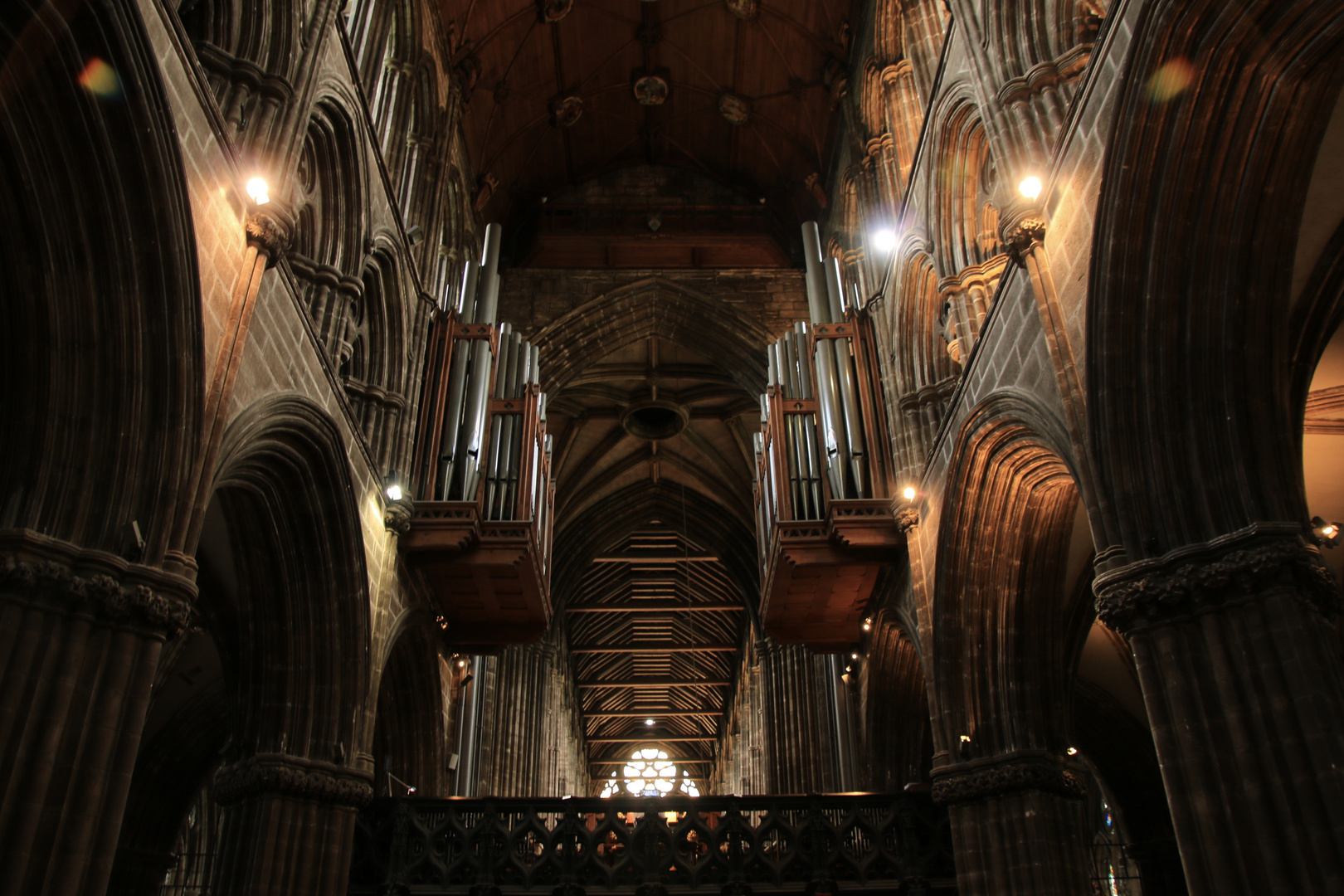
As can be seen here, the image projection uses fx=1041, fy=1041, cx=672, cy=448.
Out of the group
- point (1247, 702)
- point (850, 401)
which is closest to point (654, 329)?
point (850, 401)

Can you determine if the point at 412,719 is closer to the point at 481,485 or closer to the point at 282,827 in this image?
the point at 481,485

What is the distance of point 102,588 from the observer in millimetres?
6301

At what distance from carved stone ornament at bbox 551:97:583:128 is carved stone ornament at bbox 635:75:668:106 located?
44.8 inches

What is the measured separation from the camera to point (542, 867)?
11.7 meters

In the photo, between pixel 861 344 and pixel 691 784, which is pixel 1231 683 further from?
pixel 691 784

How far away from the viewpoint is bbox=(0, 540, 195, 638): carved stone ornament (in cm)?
604

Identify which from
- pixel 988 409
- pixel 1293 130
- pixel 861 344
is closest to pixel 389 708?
pixel 861 344

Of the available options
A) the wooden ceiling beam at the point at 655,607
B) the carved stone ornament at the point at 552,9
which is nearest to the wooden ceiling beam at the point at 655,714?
the wooden ceiling beam at the point at 655,607

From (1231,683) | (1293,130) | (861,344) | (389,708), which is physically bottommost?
(1231,683)

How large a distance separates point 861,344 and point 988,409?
5.10 metres

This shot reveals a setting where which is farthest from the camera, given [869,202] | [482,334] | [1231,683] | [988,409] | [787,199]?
[787,199]

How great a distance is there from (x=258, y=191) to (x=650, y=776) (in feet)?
130

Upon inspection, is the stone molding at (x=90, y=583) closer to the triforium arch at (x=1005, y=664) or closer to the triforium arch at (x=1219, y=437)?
the triforium arch at (x=1219, y=437)

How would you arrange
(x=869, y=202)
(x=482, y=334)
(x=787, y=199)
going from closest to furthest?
(x=482, y=334) → (x=869, y=202) → (x=787, y=199)
